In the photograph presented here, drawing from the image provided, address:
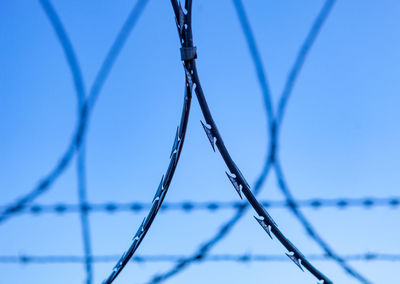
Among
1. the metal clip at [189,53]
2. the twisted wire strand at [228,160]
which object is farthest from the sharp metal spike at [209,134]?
the metal clip at [189,53]

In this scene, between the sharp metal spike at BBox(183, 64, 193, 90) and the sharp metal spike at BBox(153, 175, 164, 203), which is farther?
the sharp metal spike at BBox(153, 175, 164, 203)

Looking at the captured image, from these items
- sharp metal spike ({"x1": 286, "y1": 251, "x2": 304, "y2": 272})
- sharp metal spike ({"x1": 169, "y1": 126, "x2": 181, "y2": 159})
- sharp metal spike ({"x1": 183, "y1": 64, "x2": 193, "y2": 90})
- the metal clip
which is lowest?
sharp metal spike ({"x1": 286, "y1": 251, "x2": 304, "y2": 272})

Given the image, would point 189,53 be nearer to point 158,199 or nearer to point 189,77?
point 189,77

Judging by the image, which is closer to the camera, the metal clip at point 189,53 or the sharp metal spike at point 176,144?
the metal clip at point 189,53

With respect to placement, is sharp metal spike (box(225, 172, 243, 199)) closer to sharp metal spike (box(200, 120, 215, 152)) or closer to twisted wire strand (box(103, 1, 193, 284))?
sharp metal spike (box(200, 120, 215, 152))

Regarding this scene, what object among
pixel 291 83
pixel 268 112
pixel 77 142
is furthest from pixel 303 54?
pixel 77 142

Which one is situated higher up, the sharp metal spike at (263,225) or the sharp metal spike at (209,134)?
the sharp metal spike at (209,134)

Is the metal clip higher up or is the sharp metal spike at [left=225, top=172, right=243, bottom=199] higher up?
the metal clip

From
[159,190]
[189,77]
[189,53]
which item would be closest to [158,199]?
[159,190]

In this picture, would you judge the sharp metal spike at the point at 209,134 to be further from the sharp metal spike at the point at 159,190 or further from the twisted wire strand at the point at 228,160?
the sharp metal spike at the point at 159,190

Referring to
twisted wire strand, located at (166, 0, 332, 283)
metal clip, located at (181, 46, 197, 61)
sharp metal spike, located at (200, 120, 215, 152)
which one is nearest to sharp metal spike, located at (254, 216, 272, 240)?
twisted wire strand, located at (166, 0, 332, 283)

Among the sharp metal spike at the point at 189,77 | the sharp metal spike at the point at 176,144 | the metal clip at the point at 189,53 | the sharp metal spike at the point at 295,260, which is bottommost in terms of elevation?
the sharp metal spike at the point at 295,260

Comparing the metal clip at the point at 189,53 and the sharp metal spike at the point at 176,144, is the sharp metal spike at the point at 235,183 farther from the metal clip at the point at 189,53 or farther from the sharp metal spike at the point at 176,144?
the metal clip at the point at 189,53

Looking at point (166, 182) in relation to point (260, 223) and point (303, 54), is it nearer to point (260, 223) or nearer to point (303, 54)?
point (260, 223)
